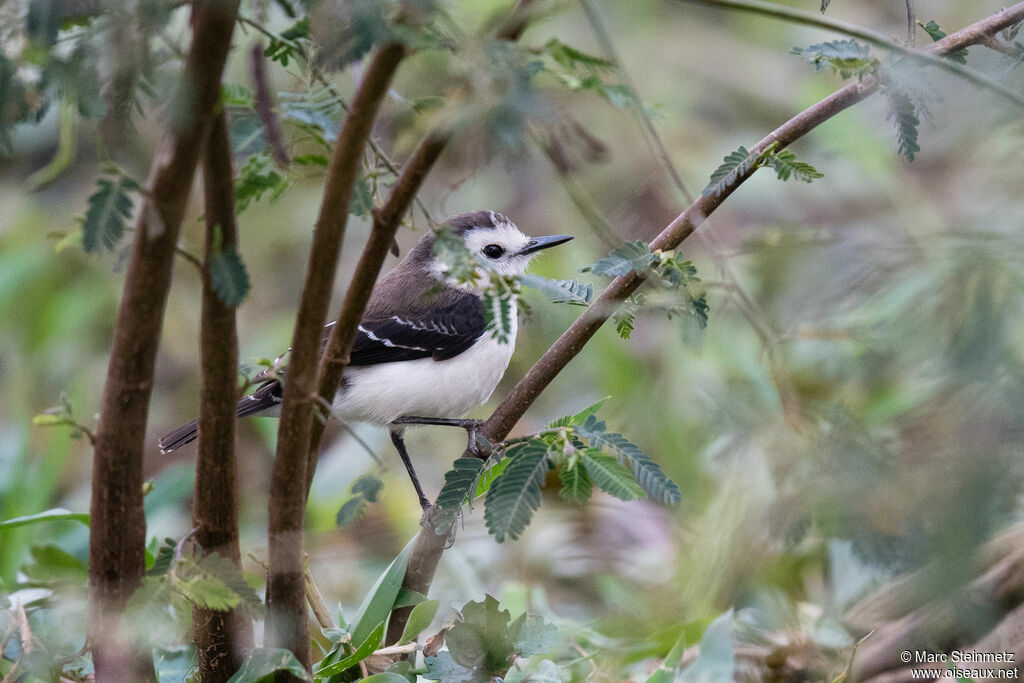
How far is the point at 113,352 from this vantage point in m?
1.54

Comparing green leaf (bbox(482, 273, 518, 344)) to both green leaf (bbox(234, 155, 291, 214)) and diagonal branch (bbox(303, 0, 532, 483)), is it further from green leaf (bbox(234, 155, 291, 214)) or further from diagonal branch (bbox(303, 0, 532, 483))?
green leaf (bbox(234, 155, 291, 214))

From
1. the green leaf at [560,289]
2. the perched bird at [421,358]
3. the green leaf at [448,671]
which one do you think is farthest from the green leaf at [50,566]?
the green leaf at [560,289]

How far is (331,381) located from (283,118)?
0.46 metres

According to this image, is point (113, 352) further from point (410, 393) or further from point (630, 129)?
point (630, 129)

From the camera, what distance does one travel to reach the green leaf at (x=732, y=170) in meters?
1.79

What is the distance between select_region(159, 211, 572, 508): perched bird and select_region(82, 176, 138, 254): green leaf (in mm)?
1762

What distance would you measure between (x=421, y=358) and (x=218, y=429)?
5.74 feet

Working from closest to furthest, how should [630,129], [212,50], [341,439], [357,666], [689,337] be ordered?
[212,50]
[689,337]
[357,666]
[341,439]
[630,129]

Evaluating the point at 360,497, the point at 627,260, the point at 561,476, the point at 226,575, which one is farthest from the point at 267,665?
the point at 627,260

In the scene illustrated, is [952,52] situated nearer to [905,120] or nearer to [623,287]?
[905,120]

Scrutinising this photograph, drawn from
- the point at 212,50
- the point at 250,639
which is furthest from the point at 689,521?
the point at 212,50

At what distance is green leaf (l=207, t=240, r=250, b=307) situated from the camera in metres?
1.48

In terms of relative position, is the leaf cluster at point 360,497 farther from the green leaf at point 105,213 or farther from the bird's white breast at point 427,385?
the bird's white breast at point 427,385

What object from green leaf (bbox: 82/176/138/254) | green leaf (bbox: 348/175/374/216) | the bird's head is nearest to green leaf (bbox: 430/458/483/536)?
green leaf (bbox: 348/175/374/216)
